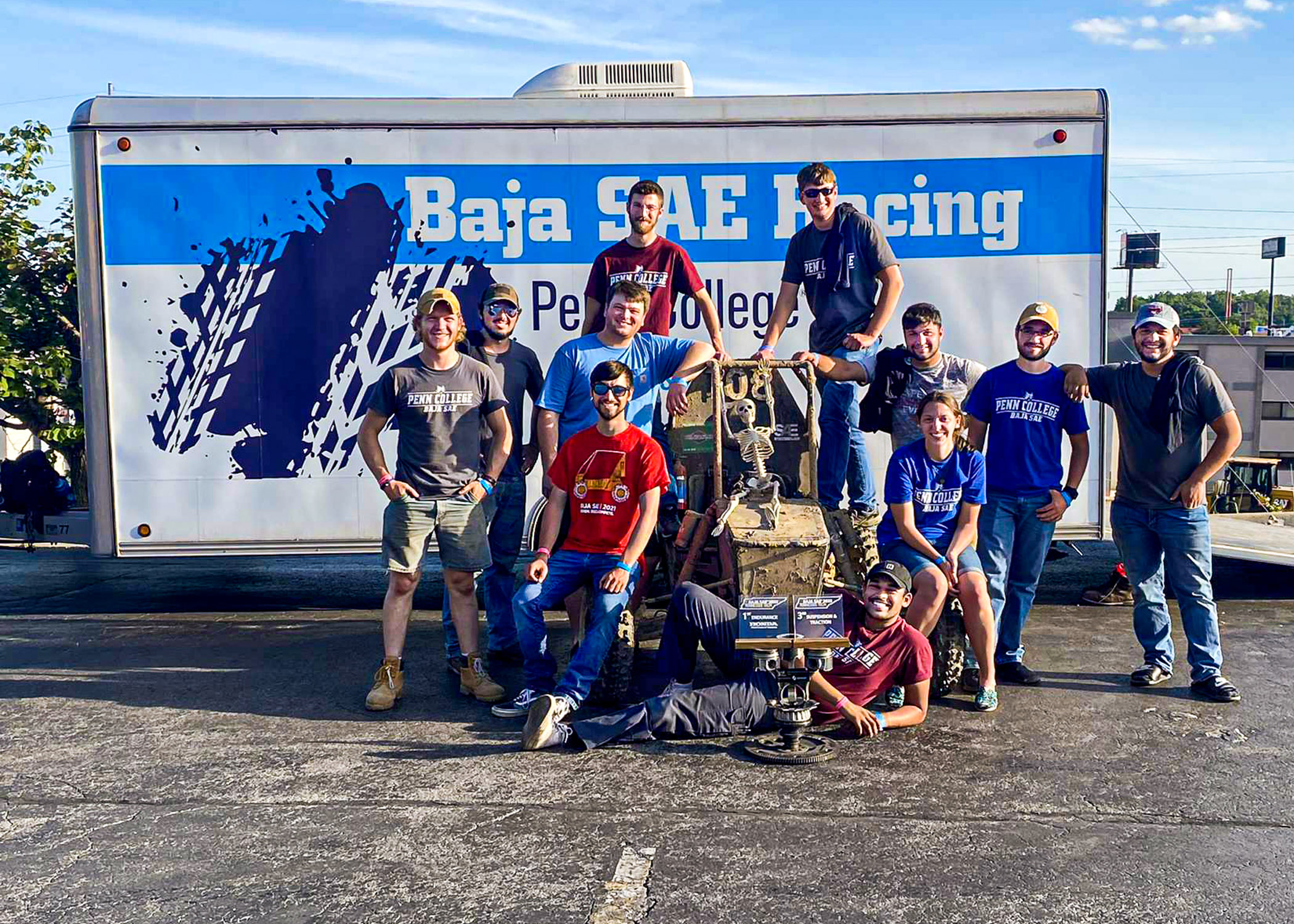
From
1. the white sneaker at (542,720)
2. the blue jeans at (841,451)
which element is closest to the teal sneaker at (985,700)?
the blue jeans at (841,451)

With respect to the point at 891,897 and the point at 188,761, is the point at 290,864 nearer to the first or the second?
the point at 188,761

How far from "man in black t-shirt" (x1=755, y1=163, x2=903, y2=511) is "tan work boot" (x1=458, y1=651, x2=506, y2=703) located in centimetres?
225

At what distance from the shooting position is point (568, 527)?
5.88 metres

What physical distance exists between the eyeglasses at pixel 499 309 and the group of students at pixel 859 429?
11 mm

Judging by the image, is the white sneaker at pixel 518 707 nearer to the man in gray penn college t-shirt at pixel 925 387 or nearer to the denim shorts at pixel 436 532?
the denim shorts at pixel 436 532

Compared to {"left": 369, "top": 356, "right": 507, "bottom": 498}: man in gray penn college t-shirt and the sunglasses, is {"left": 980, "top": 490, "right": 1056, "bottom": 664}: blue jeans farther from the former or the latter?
{"left": 369, "top": 356, "right": 507, "bottom": 498}: man in gray penn college t-shirt

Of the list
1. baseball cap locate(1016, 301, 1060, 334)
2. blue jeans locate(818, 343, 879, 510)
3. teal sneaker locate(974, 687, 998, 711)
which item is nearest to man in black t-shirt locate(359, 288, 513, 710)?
blue jeans locate(818, 343, 879, 510)

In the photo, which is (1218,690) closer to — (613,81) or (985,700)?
(985,700)

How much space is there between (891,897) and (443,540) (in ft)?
10.2

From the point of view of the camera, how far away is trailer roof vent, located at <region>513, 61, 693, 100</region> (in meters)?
8.21

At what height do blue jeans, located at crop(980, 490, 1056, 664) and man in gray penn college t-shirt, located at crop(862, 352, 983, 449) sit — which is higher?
man in gray penn college t-shirt, located at crop(862, 352, 983, 449)

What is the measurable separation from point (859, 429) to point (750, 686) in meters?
2.09

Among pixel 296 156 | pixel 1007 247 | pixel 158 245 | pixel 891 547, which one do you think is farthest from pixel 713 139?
pixel 158 245

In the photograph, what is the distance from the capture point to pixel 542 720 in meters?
5.22
